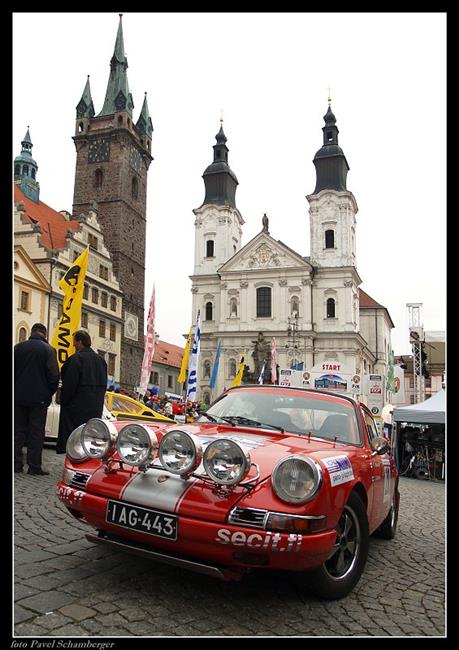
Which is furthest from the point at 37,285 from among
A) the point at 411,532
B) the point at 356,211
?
the point at 356,211

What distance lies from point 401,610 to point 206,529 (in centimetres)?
136

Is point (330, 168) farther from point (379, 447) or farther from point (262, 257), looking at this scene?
point (379, 447)

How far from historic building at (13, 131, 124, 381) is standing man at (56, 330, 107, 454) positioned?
24246 millimetres

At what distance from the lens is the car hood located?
284 cm

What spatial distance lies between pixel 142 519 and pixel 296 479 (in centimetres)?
89

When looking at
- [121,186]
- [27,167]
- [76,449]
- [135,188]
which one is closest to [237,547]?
[76,449]

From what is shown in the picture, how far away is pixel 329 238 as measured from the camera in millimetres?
53625

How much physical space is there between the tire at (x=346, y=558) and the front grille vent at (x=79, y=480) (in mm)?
1473

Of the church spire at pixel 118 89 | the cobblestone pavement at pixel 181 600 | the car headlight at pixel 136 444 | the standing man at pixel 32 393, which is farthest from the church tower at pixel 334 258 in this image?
the car headlight at pixel 136 444

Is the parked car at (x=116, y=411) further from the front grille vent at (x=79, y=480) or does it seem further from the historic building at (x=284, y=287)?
the historic building at (x=284, y=287)

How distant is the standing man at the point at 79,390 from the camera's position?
650 centimetres

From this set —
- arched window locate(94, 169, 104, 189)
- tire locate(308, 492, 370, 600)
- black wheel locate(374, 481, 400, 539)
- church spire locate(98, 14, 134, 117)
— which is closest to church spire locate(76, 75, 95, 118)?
church spire locate(98, 14, 134, 117)

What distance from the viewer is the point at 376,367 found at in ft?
216
